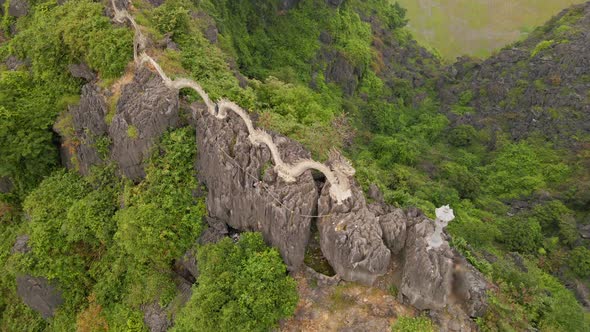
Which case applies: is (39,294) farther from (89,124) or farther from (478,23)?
(478,23)

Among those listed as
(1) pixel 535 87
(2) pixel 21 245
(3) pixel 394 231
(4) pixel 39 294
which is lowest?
(4) pixel 39 294

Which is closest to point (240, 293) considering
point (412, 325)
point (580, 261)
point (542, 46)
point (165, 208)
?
point (165, 208)

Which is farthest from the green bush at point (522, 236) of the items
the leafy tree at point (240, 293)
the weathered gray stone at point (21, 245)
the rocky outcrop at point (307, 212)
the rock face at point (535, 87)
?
the weathered gray stone at point (21, 245)

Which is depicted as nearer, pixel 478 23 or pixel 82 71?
pixel 82 71

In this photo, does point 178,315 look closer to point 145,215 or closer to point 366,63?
point 145,215

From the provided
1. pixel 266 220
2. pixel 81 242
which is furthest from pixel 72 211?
pixel 266 220

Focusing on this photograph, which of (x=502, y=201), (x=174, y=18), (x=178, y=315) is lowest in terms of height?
(x=502, y=201)
